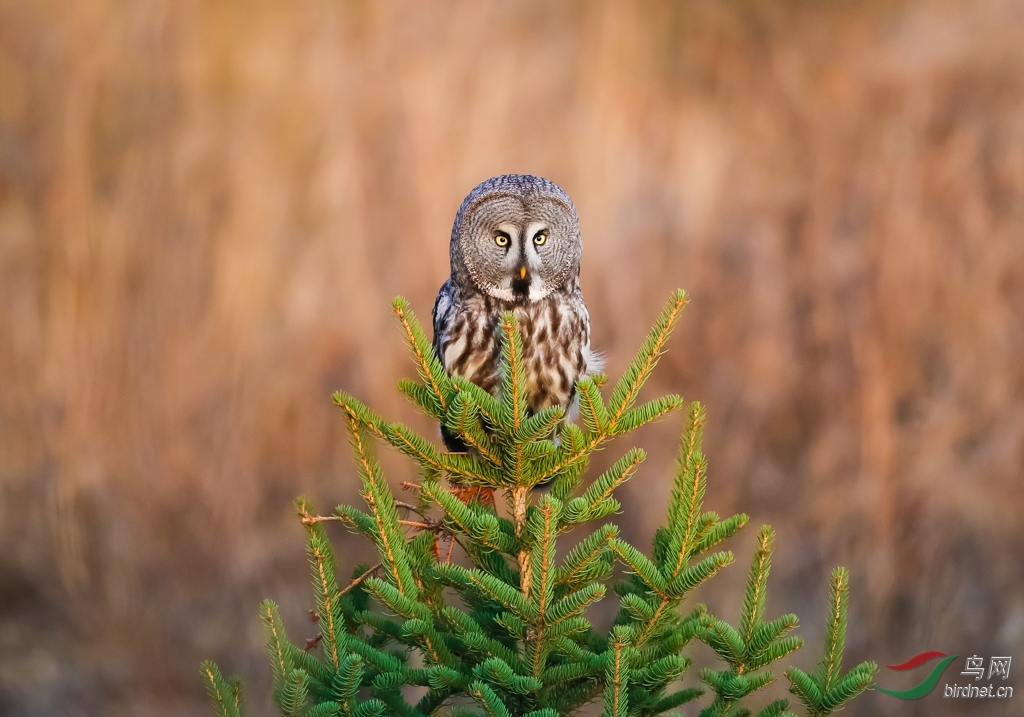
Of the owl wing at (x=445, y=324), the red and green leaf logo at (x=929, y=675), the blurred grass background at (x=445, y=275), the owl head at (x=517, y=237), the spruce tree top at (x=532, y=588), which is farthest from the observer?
the blurred grass background at (x=445, y=275)

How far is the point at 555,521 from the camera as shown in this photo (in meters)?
1.24

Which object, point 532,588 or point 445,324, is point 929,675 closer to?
point 445,324

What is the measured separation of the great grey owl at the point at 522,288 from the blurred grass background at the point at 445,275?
230 centimetres

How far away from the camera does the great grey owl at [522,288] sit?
2.01 metres

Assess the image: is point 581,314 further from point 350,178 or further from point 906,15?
point 906,15

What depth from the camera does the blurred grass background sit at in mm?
4391

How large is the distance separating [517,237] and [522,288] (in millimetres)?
115

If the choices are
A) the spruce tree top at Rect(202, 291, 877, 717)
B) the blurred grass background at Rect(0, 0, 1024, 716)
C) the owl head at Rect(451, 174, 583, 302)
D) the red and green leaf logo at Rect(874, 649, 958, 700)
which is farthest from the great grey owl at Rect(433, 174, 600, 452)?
the blurred grass background at Rect(0, 0, 1024, 716)

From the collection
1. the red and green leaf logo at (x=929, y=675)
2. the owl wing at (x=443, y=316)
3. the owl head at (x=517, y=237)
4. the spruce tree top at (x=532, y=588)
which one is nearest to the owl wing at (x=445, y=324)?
the owl wing at (x=443, y=316)

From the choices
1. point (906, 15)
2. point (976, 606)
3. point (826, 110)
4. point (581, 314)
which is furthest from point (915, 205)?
point (581, 314)

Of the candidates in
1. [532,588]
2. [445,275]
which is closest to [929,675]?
[445,275]

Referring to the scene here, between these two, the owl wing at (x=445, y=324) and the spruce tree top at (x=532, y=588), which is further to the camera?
the owl wing at (x=445, y=324)

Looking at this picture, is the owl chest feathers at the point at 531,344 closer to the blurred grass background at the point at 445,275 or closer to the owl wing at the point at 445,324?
the owl wing at the point at 445,324

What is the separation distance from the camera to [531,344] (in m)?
2.09
